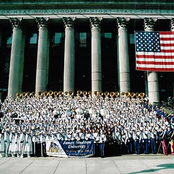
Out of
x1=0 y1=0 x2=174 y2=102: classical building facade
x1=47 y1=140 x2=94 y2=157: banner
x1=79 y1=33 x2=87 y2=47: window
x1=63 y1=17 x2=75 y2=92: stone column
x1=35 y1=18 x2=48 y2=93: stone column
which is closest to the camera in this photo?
x1=47 y1=140 x2=94 y2=157: banner

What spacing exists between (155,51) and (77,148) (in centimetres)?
1890

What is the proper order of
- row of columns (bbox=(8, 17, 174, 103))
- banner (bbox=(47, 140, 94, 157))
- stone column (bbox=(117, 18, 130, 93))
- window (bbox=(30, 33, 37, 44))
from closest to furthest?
banner (bbox=(47, 140, 94, 157)) < stone column (bbox=(117, 18, 130, 93)) < row of columns (bbox=(8, 17, 174, 103)) < window (bbox=(30, 33, 37, 44))

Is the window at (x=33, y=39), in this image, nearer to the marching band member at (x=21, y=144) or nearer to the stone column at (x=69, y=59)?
the stone column at (x=69, y=59)

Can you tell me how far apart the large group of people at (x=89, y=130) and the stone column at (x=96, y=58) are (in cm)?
847

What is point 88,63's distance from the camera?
32.5 meters

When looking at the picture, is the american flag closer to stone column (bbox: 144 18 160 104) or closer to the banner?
stone column (bbox: 144 18 160 104)

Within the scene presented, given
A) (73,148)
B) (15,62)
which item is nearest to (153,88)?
(73,148)

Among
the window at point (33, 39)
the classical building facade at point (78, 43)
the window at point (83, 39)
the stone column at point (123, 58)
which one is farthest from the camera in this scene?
the window at point (33, 39)

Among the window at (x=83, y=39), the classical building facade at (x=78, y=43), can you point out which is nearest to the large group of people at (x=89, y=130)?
the classical building facade at (x=78, y=43)

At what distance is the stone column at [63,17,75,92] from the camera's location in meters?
26.7

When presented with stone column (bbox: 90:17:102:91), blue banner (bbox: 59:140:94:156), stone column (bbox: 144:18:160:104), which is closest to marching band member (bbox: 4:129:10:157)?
blue banner (bbox: 59:140:94:156)

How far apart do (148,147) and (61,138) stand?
6.23 metres

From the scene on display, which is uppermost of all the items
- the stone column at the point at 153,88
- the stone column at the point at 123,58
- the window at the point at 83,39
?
the window at the point at 83,39

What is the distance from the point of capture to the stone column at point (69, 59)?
87.6ft
